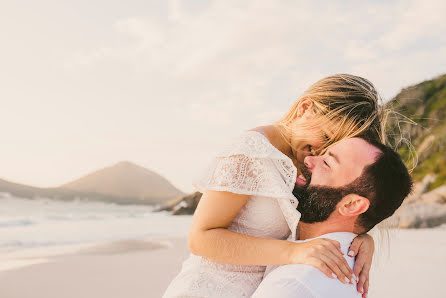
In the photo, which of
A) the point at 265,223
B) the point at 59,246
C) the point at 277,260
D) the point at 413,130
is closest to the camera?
the point at 277,260

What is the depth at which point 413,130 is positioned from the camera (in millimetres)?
22078

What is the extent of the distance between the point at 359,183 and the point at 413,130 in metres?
22.4

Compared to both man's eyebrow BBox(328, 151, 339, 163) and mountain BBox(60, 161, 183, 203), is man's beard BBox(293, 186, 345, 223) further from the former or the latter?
mountain BBox(60, 161, 183, 203)

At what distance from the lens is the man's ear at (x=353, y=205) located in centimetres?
195

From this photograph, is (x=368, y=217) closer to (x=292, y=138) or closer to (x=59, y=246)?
(x=292, y=138)

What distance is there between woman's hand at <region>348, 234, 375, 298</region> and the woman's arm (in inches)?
9.5

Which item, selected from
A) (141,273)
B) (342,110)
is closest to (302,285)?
(342,110)

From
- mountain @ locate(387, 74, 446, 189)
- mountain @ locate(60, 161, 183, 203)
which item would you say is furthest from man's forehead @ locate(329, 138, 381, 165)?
mountain @ locate(60, 161, 183, 203)

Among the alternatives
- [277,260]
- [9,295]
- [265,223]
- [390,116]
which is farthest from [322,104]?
[9,295]

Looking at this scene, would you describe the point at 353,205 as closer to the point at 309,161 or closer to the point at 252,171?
the point at 309,161

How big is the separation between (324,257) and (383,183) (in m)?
0.54

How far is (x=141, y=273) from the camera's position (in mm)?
5902

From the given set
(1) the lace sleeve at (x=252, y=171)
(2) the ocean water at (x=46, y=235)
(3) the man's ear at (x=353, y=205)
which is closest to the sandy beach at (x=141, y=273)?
(2) the ocean water at (x=46, y=235)

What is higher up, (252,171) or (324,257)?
(252,171)
